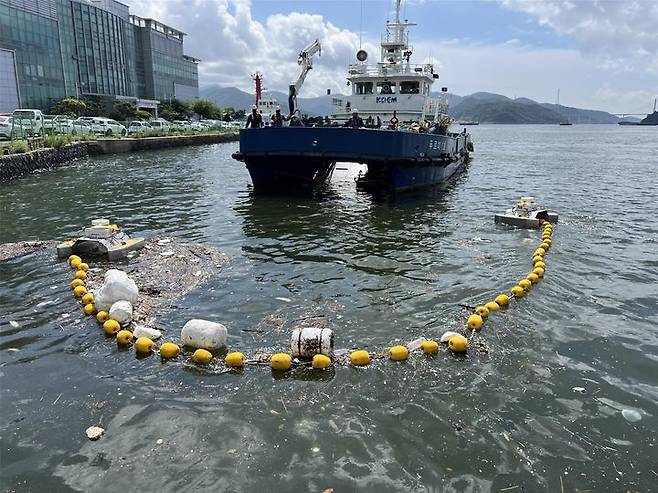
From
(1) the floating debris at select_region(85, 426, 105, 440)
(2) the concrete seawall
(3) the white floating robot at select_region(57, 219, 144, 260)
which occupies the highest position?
(2) the concrete seawall

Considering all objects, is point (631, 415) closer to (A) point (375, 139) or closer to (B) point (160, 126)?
(A) point (375, 139)

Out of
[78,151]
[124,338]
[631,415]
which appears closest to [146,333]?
[124,338]

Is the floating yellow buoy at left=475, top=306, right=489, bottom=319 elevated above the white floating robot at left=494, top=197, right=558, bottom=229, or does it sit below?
below

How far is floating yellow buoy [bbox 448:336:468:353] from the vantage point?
5355 millimetres

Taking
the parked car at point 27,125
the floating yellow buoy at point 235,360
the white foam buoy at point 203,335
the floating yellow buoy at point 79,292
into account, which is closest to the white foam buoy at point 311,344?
the floating yellow buoy at point 235,360

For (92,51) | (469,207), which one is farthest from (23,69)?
(469,207)

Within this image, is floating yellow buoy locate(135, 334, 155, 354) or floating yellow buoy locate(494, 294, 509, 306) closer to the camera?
floating yellow buoy locate(135, 334, 155, 354)

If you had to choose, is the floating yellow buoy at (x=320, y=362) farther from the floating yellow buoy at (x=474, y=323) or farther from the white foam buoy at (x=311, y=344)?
the floating yellow buoy at (x=474, y=323)

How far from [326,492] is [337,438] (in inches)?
23.8

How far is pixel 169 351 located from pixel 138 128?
3881cm

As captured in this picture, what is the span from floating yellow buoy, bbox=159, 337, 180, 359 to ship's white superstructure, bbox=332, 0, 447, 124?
16610 millimetres

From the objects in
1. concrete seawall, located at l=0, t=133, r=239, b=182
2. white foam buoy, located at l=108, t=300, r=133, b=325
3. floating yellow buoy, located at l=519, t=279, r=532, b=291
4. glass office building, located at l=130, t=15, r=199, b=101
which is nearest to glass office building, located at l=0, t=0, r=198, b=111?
glass office building, located at l=130, t=15, r=199, b=101

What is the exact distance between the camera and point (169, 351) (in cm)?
522

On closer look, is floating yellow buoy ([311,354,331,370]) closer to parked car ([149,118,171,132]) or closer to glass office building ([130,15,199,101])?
parked car ([149,118,171,132])
